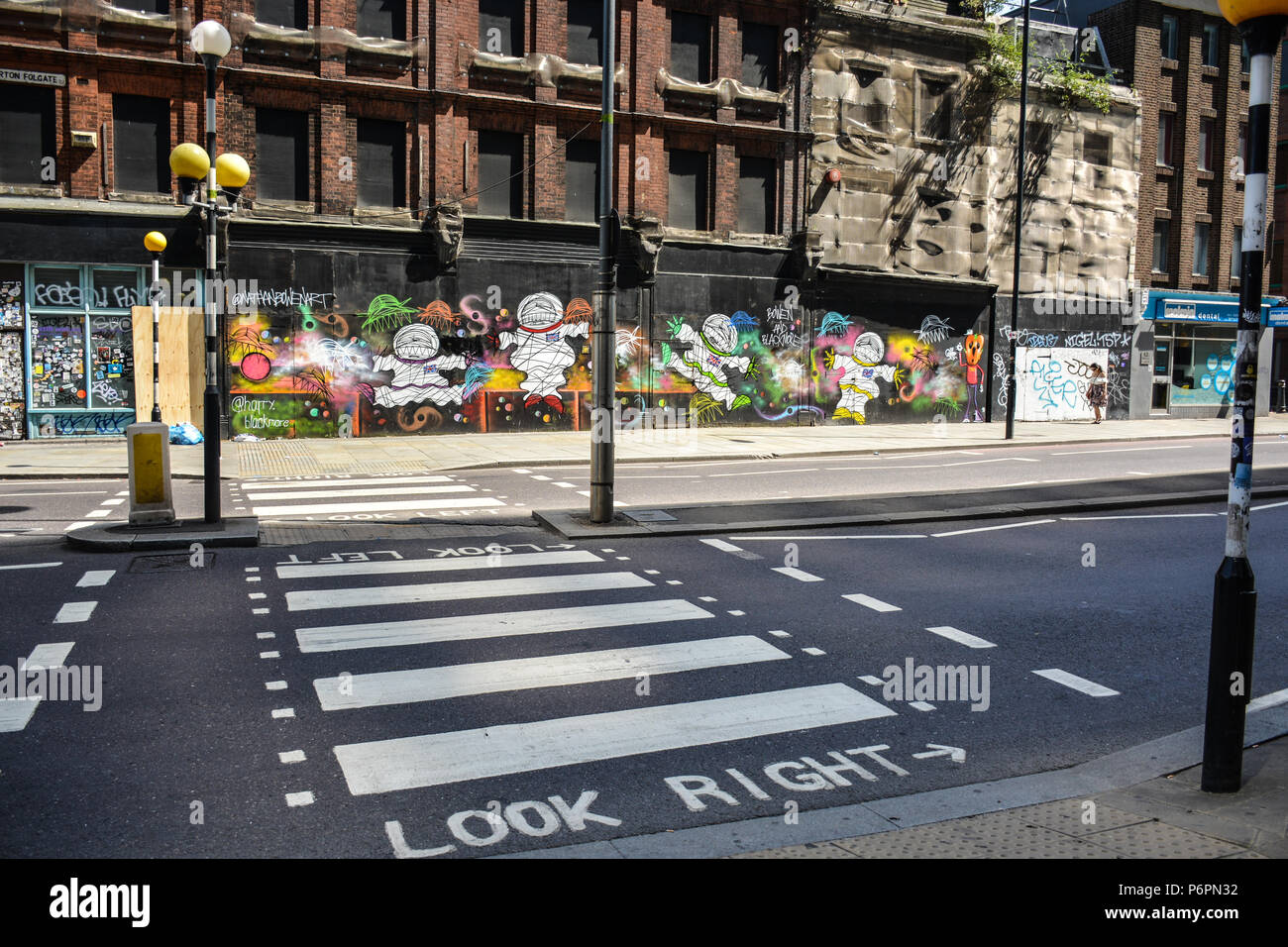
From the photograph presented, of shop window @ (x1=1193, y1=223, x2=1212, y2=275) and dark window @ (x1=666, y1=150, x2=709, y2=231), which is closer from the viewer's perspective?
dark window @ (x1=666, y1=150, x2=709, y2=231)

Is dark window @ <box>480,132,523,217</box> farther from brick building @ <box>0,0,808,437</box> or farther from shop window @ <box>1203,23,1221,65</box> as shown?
shop window @ <box>1203,23,1221,65</box>

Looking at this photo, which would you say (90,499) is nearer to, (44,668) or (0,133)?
(44,668)

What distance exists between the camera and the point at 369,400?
24734 mm

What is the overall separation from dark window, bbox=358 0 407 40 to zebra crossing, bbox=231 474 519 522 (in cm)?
1291

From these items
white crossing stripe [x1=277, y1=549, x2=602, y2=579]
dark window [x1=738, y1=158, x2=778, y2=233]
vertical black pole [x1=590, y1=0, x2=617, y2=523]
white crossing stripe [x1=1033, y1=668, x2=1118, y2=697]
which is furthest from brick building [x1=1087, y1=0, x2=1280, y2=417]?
white crossing stripe [x1=1033, y1=668, x2=1118, y2=697]

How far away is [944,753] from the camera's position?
548 cm

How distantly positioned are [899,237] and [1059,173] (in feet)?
24.9

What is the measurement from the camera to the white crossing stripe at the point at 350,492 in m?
14.7

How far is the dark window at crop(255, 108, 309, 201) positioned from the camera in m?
23.8

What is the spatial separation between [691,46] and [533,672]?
25.1 m

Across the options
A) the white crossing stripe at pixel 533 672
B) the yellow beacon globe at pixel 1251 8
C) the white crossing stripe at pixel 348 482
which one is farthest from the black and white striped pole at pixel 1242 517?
the white crossing stripe at pixel 348 482

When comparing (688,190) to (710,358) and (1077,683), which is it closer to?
(710,358)

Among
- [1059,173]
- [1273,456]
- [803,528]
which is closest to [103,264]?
[803,528]
